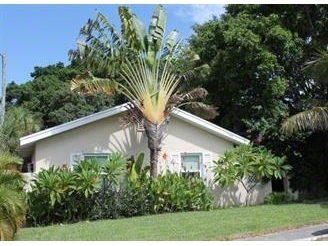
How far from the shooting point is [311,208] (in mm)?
15828

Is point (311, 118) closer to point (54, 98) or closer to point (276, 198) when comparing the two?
point (276, 198)

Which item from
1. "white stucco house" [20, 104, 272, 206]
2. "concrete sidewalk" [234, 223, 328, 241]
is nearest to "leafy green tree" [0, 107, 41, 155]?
"white stucco house" [20, 104, 272, 206]

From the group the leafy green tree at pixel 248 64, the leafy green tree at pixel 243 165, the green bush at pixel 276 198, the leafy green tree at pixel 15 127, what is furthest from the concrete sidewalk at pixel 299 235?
the leafy green tree at pixel 15 127

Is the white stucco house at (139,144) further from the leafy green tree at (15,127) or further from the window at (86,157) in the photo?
the leafy green tree at (15,127)

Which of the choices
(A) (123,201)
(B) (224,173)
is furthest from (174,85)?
(A) (123,201)

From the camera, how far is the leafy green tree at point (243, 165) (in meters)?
18.4

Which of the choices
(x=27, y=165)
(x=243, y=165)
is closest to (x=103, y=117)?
(x=27, y=165)

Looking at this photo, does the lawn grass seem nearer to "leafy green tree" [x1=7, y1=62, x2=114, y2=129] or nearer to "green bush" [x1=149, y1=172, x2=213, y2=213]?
"green bush" [x1=149, y1=172, x2=213, y2=213]

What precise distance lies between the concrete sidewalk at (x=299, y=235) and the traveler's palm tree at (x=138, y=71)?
6686 mm

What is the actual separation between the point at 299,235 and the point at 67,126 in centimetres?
977

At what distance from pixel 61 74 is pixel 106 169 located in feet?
99.6

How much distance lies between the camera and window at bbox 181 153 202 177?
19422 millimetres

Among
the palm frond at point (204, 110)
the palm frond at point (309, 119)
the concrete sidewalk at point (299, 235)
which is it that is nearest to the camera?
the concrete sidewalk at point (299, 235)

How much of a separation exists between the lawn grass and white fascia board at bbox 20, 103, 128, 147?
5.20m
